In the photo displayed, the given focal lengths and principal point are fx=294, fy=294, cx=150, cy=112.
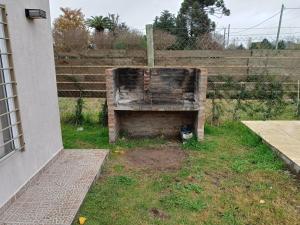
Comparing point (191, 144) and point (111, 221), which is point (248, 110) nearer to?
point (191, 144)

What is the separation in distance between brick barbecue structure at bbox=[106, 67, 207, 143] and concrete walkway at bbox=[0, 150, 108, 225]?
1.25 meters

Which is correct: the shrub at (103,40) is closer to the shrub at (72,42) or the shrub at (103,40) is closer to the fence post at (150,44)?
the shrub at (72,42)

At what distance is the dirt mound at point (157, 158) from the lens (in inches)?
183

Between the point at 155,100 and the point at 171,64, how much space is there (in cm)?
200

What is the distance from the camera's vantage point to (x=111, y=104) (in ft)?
17.9

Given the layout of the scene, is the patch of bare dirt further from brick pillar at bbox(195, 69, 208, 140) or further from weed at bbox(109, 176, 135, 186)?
brick pillar at bbox(195, 69, 208, 140)

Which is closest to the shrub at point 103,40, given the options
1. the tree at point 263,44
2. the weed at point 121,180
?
the tree at point 263,44

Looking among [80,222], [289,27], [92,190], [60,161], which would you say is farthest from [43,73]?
[289,27]

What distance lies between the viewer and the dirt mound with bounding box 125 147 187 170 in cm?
466

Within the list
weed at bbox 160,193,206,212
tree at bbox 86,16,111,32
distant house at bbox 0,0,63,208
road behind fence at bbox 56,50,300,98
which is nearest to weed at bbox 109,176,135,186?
weed at bbox 160,193,206,212

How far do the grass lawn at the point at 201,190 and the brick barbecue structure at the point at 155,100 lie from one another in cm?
67

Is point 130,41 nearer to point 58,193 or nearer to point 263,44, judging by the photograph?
point 263,44

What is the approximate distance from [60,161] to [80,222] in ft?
5.34

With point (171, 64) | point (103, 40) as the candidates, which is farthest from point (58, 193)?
point (103, 40)
